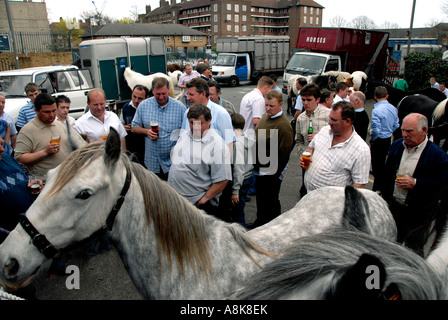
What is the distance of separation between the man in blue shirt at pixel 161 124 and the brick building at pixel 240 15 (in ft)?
265

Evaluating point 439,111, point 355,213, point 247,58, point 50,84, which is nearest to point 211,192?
point 355,213

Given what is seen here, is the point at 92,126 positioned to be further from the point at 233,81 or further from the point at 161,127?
the point at 233,81

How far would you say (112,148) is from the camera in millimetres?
1643

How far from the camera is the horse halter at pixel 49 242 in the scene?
60.9 inches

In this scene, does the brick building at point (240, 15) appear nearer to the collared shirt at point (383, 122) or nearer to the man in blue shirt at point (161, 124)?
the collared shirt at point (383, 122)

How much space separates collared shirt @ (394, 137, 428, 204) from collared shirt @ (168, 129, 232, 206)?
6.36 ft

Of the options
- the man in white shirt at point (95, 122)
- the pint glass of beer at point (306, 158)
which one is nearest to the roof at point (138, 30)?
the man in white shirt at point (95, 122)

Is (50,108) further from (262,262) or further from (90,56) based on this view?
(90,56)

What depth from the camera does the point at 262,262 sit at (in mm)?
2033

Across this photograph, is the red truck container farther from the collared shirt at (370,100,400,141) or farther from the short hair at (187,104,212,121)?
the short hair at (187,104,212,121)

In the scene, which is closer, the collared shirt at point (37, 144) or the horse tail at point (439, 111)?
the collared shirt at point (37, 144)

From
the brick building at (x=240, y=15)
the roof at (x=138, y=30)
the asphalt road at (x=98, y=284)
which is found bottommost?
the asphalt road at (x=98, y=284)

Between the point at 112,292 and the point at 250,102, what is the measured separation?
4.04m
